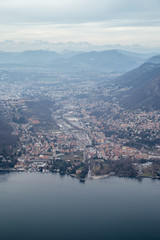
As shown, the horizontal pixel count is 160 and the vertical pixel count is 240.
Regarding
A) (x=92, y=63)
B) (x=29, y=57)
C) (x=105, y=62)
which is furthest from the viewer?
(x=29, y=57)

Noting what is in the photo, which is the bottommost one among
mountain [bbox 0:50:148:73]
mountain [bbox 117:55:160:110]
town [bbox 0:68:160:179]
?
town [bbox 0:68:160:179]

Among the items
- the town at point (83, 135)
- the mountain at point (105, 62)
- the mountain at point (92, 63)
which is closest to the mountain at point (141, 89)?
the town at point (83, 135)

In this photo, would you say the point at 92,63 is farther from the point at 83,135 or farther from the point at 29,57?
the point at 83,135

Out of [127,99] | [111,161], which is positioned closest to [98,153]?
[111,161]

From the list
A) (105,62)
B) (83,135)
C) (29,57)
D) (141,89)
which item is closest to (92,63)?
(105,62)

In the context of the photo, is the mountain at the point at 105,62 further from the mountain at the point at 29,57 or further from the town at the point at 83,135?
the town at the point at 83,135


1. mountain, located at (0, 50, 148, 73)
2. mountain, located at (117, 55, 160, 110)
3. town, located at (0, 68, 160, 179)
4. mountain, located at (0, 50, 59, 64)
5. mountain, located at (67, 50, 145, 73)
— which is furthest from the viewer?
mountain, located at (0, 50, 59, 64)

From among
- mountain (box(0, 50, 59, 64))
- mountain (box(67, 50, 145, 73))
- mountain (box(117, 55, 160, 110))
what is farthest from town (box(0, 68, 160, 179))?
mountain (box(0, 50, 59, 64))

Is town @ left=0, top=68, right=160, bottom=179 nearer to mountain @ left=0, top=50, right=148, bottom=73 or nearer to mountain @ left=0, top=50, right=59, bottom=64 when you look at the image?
mountain @ left=0, top=50, right=148, bottom=73
